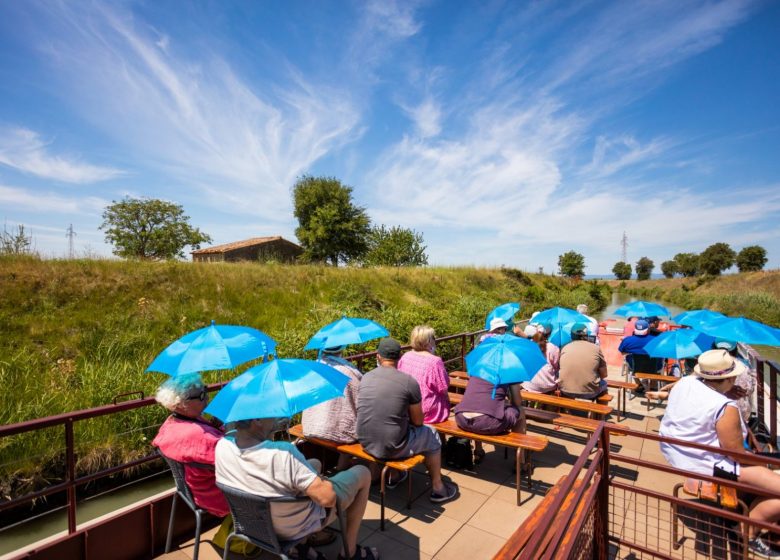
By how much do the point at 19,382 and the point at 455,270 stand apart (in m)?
21.9

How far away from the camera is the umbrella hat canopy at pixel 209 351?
3596 millimetres

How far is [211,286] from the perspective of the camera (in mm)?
13703

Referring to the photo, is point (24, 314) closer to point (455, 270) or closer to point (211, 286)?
point (211, 286)

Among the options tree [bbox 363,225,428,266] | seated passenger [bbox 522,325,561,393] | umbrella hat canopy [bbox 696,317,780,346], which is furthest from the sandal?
tree [bbox 363,225,428,266]

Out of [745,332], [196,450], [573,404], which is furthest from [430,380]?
[745,332]

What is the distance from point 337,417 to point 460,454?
5.47 ft

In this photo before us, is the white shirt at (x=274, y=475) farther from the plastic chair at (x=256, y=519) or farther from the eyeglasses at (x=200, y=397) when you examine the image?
the eyeglasses at (x=200, y=397)

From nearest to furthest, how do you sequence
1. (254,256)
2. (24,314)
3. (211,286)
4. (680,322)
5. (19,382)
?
1. (19,382)
2. (680,322)
3. (24,314)
4. (211,286)
5. (254,256)

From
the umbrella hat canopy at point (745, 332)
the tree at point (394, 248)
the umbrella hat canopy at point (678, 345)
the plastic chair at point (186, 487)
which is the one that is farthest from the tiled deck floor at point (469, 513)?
the tree at point (394, 248)

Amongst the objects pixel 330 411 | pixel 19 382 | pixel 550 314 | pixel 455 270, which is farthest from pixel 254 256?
pixel 330 411

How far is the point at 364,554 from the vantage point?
2986 millimetres

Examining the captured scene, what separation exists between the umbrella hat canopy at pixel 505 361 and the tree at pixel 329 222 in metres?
28.5

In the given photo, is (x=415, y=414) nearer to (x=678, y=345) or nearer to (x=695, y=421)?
(x=695, y=421)

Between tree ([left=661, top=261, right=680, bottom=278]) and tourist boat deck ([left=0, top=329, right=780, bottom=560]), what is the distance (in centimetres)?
10297
